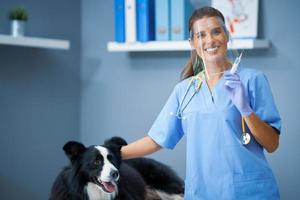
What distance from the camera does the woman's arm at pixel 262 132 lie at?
1.37 meters

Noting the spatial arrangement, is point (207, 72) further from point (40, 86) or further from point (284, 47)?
point (40, 86)

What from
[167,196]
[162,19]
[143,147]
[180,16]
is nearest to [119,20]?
[162,19]

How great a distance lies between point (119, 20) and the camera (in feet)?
8.95

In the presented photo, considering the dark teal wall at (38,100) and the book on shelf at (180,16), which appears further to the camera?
the dark teal wall at (38,100)

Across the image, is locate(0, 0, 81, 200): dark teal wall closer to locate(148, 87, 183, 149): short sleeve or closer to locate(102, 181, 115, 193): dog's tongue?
locate(102, 181, 115, 193): dog's tongue

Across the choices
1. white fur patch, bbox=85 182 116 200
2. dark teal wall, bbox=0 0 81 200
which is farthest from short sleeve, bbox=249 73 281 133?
dark teal wall, bbox=0 0 81 200

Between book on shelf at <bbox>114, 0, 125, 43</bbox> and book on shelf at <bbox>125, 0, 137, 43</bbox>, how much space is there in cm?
3

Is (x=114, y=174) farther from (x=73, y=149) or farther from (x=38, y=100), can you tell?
(x=38, y=100)

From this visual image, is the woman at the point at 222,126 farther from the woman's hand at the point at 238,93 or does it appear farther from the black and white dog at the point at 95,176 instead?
the black and white dog at the point at 95,176

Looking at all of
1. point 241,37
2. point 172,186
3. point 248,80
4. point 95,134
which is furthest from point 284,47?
point 95,134

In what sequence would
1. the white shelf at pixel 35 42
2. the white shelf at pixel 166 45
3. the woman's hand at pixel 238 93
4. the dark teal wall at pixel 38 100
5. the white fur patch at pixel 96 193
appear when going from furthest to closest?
1. the dark teal wall at pixel 38 100
2. the white shelf at pixel 35 42
3. the white shelf at pixel 166 45
4. the white fur patch at pixel 96 193
5. the woman's hand at pixel 238 93

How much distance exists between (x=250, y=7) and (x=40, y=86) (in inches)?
52.6

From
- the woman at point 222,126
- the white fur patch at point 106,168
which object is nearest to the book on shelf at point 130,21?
the white fur patch at point 106,168

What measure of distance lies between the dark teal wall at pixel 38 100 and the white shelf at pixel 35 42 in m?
0.17
